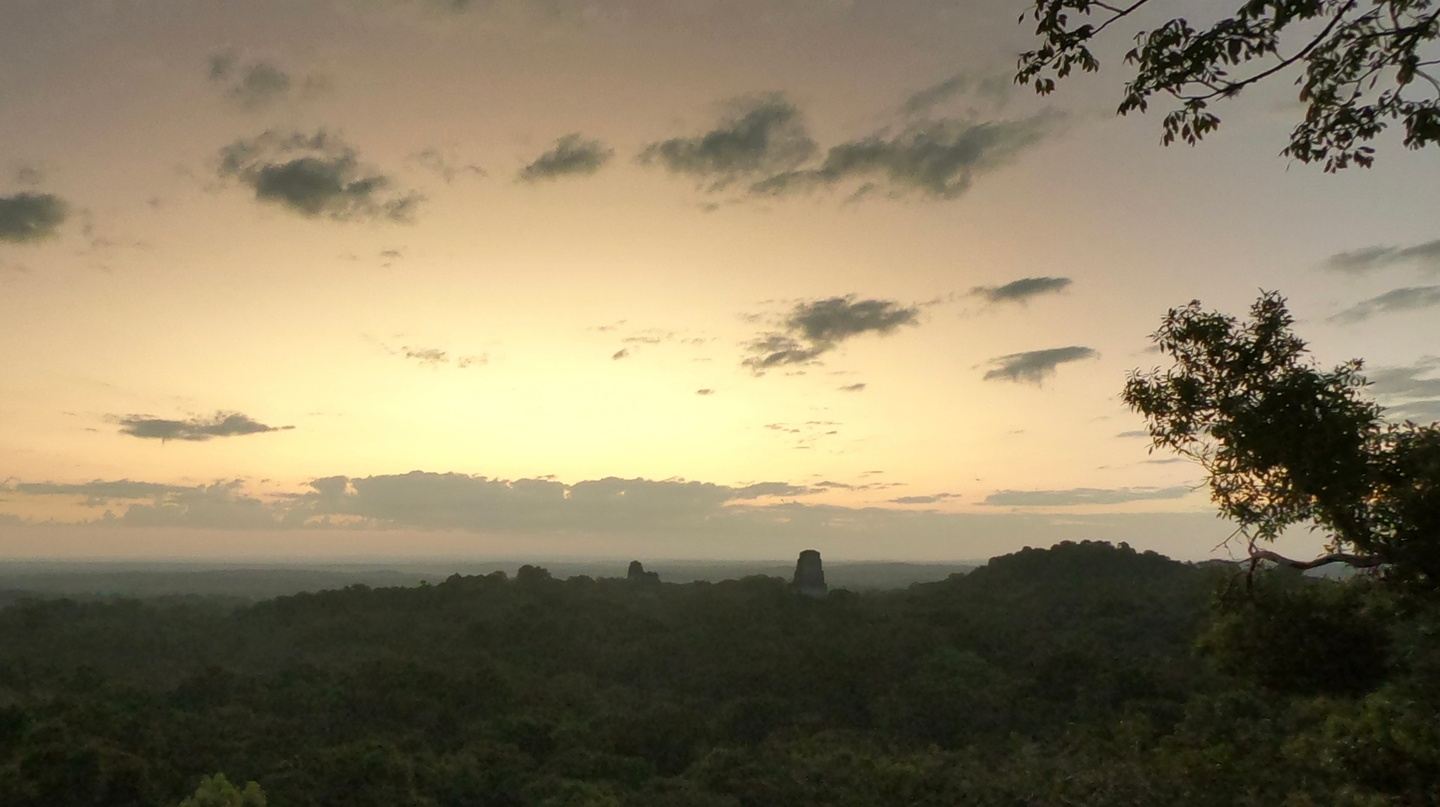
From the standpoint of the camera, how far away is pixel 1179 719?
4519 cm

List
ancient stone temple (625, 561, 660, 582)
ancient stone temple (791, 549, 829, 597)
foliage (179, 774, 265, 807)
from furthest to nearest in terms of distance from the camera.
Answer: ancient stone temple (625, 561, 660, 582) < ancient stone temple (791, 549, 829, 597) < foliage (179, 774, 265, 807)

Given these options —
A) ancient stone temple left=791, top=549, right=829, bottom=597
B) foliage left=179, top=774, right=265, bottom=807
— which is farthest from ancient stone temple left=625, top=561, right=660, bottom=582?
foliage left=179, top=774, right=265, bottom=807

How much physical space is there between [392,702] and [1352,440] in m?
55.8

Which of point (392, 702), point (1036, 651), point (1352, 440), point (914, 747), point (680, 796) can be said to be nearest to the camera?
point (1352, 440)

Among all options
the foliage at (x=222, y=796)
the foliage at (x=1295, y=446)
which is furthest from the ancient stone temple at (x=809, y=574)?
the foliage at (x=1295, y=446)

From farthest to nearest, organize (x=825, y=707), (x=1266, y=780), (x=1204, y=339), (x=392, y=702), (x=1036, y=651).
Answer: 1. (x=1036, y=651)
2. (x=825, y=707)
3. (x=392, y=702)
4. (x=1266, y=780)
5. (x=1204, y=339)

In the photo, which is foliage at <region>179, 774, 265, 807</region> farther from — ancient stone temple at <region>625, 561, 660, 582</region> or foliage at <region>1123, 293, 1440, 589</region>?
ancient stone temple at <region>625, 561, 660, 582</region>

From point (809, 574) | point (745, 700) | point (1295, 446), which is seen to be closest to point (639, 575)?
point (809, 574)

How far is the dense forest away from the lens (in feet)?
48.6

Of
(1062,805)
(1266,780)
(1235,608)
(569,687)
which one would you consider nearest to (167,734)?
(569,687)

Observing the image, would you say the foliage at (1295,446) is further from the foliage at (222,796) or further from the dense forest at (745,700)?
the foliage at (222,796)

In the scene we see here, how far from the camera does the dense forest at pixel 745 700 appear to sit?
48.6 feet

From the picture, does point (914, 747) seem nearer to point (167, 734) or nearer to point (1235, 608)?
point (1235, 608)

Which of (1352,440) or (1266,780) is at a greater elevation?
(1352,440)
